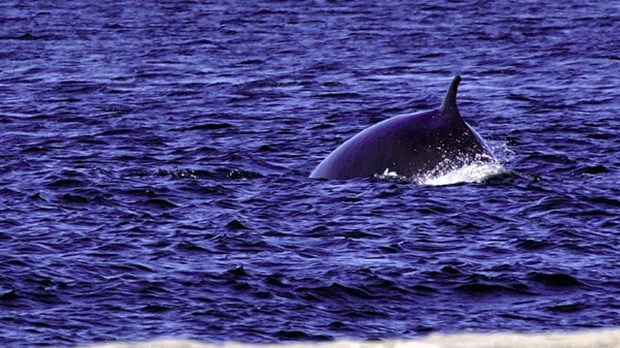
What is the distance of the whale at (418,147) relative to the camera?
68.4 ft

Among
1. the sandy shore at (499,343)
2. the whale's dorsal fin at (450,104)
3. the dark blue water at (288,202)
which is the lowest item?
the dark blue water at (288,202)

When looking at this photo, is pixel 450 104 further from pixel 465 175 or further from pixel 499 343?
pixel 499 343

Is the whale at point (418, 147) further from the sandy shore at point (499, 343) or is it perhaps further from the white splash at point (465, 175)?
the sandy shore at point (499, 343)

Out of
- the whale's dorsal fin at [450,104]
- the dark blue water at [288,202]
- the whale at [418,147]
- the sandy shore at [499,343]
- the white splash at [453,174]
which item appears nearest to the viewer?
the sandy shore at [499,343]

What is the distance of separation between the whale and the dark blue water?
1.08ft

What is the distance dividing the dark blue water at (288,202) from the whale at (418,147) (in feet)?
1.08

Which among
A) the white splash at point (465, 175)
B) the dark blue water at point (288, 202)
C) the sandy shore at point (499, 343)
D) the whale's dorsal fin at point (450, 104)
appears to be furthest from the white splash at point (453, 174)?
the sandy shore at point (499, 343)

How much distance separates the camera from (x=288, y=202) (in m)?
20.6

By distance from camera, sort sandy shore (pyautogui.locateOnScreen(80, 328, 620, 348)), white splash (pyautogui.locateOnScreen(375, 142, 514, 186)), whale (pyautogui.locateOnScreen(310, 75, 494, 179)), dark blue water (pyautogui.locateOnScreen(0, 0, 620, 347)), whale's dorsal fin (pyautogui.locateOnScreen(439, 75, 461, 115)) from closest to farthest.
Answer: sandy shore (pyautogui.locateOnScreen(80, 328, 620, 348))
dark blue water (pyautogui.locateOnScreen(0, 0, 620, 347))
whale's dorsal fin (pyautogui.locateOnScreen(439, 75, 461, 115))
whale (pyautogui.locateOnScreen(310, 75, 494, 179))
white splash (pyautogui.locateOnScreen(375, 142, 514, 186))

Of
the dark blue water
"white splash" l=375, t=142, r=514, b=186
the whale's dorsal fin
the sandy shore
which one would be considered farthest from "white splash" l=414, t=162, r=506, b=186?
the sandy shore

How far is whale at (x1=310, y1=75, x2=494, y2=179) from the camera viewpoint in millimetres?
→ 20844

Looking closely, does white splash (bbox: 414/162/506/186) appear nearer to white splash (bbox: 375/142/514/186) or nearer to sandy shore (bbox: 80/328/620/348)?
white splash (bbox: 375/142/514/186)

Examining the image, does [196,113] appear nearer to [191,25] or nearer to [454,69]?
[454,69]

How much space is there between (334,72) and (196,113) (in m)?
8.30
